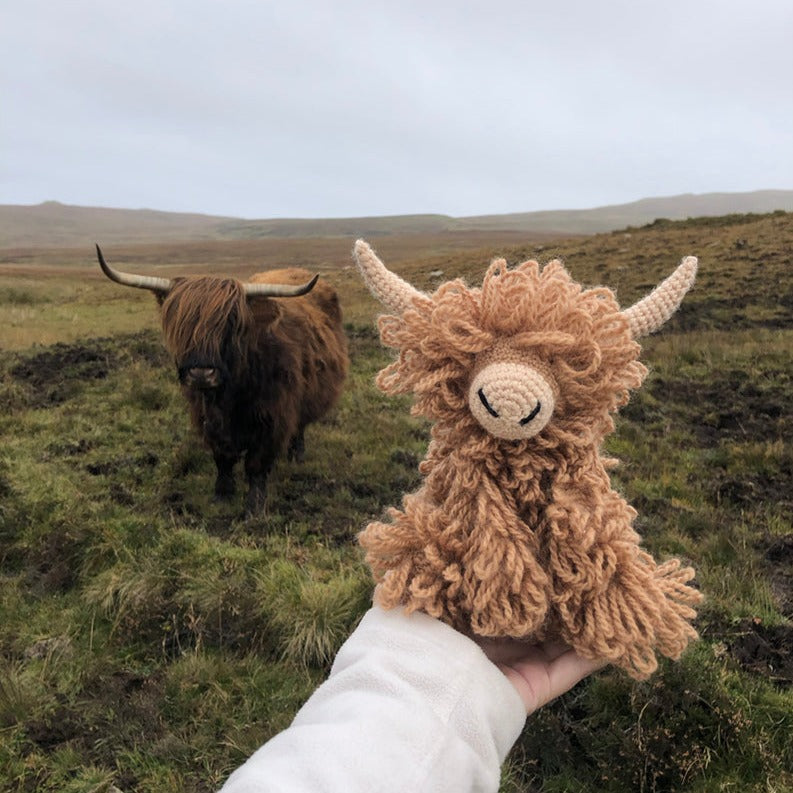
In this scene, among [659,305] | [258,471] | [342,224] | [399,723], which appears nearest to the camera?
[399,723]

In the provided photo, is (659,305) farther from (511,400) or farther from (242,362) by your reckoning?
(242,362)

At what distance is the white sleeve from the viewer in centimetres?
111

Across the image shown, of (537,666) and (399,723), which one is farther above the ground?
(399,723)

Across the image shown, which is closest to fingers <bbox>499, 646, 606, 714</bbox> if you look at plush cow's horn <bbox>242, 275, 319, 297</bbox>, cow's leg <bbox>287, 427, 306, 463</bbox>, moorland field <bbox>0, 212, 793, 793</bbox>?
moorland field <bbox>0, 212, 793, 793</bbox>

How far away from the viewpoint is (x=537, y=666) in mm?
1554

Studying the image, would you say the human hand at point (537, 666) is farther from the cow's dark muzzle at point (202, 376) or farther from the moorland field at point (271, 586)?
the cow's dark muzzle at point (202, 376)

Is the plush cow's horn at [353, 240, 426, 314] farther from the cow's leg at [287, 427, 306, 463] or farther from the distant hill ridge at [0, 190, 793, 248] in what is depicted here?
the distant hill ridge at [0, 190, 793, 248]

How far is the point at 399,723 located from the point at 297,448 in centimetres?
619

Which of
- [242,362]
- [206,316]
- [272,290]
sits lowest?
[242,362]

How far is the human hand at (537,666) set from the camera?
1496 millimetres

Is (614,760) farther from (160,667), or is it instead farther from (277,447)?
(277,447)

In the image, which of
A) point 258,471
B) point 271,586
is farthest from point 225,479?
point 271,586

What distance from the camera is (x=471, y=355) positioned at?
1.57 meters

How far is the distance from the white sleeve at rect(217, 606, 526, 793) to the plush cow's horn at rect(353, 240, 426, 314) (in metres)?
0.82
